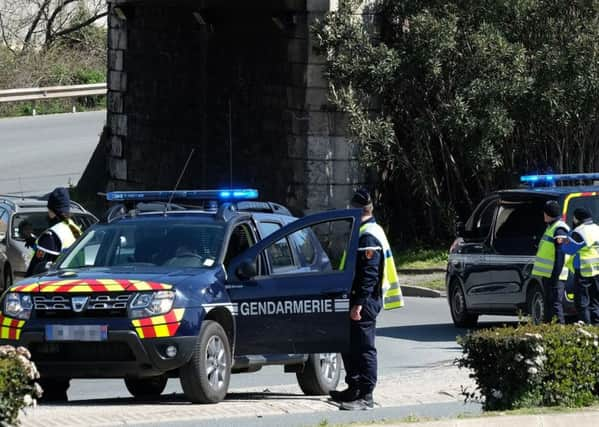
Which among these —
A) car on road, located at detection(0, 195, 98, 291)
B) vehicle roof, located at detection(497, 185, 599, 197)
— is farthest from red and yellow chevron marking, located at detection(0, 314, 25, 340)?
car on road, located at detection(0, 195, 98, 291)

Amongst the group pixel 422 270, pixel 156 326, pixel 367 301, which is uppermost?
pixel 367 301

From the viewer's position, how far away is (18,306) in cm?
1162

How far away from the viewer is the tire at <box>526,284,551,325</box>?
16.4 metres

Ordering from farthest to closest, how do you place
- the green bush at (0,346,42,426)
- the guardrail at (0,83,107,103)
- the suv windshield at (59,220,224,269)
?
the guardrail at (0,83,107,103), the suv windshield at (59,220,224,269), the green bush at (0,346,42,426)

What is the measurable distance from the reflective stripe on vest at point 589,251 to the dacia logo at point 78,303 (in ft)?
19.6

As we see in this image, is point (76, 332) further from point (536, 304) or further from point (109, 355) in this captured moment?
point (536, 304)

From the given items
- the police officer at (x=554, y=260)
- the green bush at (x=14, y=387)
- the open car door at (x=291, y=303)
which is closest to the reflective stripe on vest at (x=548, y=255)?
the police officer at (x=554, y=260)

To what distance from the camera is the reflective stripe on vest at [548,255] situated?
600 inches

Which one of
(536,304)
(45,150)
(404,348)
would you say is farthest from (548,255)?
(45,150)

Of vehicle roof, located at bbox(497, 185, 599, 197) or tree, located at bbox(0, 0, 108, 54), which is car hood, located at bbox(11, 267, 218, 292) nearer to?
vehicle roof, located at bbox(497, 185, 599, 197)

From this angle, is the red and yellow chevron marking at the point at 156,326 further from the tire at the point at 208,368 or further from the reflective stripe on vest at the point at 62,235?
the reflective stripe on vest at the point at 62,235

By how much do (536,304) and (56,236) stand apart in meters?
5.83

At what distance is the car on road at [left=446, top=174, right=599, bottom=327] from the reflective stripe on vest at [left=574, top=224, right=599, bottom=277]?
0.54 meters

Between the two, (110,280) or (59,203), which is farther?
(59,203)
